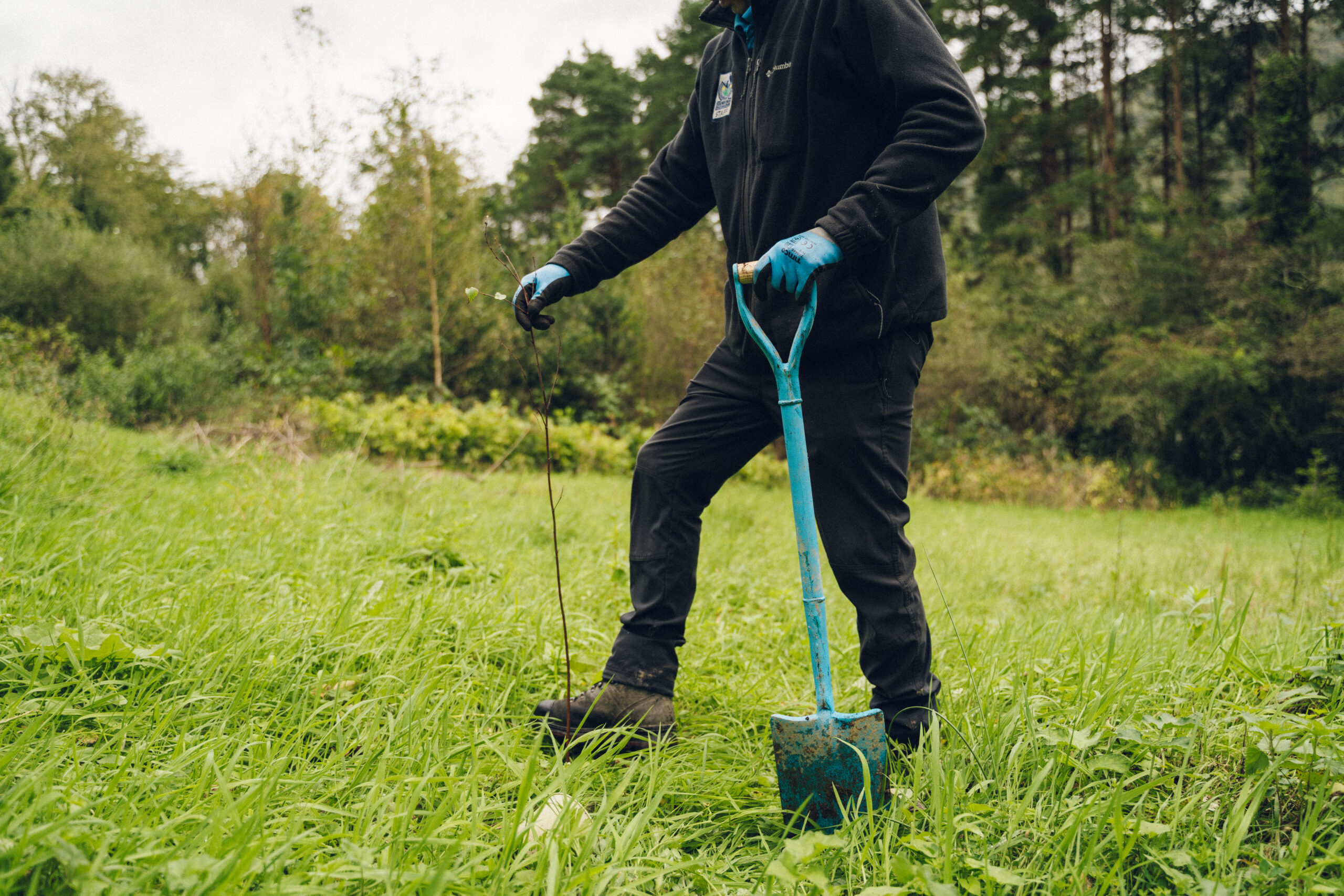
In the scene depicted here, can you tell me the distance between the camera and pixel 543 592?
287 cm

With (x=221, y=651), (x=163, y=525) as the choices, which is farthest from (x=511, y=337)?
(x=221, y=651)

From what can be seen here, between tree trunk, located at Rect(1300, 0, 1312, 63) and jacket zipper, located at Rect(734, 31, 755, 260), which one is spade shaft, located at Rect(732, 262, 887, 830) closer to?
jacket zipper, located at Rect(734, 31, 755, 260)

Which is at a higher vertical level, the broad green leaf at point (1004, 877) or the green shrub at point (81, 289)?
the green shrub at point (81, 289)

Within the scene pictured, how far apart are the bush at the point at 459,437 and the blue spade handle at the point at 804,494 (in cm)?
481

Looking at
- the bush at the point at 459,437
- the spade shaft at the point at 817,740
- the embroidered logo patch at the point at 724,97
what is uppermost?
the embroidered logo patch at the point at 724,97

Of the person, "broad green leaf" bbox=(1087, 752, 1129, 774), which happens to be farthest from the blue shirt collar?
"broad green leaf" bbox=(1087, 752, 1129, 774)

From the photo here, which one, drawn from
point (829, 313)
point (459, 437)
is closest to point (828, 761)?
point (829, 313)

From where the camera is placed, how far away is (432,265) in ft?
34.2

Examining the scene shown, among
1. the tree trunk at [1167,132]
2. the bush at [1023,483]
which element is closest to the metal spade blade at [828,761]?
the bush at [1023,483]

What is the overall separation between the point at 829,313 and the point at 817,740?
0.94 m

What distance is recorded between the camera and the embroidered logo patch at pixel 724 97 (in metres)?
2.05

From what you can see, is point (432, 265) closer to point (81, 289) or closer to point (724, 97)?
point (81, 289)

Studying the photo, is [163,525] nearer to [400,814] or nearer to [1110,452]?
[400,814]

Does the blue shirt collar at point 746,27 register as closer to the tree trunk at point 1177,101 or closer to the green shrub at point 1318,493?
the green shrub at point 1318,493
